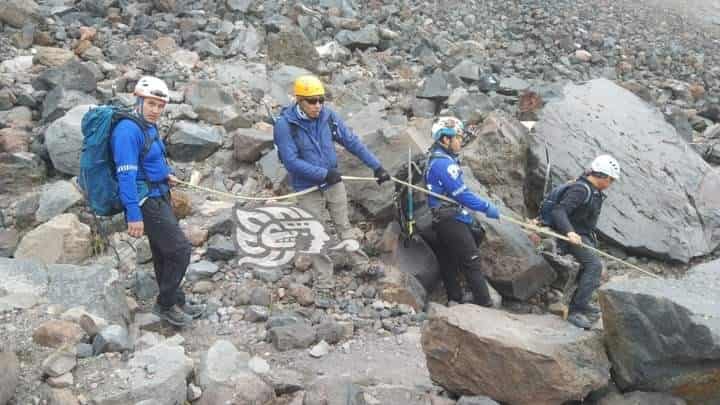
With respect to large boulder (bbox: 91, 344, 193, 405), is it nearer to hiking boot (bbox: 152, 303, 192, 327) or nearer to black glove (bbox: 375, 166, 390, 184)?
hiking boot (bbox: 152, 303, 192, 327)

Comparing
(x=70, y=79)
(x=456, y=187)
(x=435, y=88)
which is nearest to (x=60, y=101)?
(x=70, y=79)

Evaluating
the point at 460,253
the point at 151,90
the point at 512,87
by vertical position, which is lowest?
the point at 512,87

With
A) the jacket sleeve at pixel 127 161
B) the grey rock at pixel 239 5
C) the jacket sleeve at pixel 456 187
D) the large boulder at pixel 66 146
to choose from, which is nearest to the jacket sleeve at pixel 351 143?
the jacket sleeve at pixel 456 187

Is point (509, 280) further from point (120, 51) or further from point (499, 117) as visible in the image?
point (120, 51)

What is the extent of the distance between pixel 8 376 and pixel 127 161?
195 cm

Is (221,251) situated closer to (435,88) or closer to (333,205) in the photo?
(333,205)

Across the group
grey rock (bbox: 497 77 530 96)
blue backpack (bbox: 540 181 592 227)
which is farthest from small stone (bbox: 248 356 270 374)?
grey rock (bbox: 497 77 530 96)

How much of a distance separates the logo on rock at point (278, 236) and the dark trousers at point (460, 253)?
149 cm

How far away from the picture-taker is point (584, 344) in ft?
16.7

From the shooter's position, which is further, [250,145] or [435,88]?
[435,88]

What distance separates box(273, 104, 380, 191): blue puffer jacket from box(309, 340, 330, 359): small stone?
1812 mm

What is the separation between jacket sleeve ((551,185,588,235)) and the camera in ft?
24.8

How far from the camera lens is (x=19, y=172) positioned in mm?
9562

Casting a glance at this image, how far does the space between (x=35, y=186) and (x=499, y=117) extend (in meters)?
7.14
